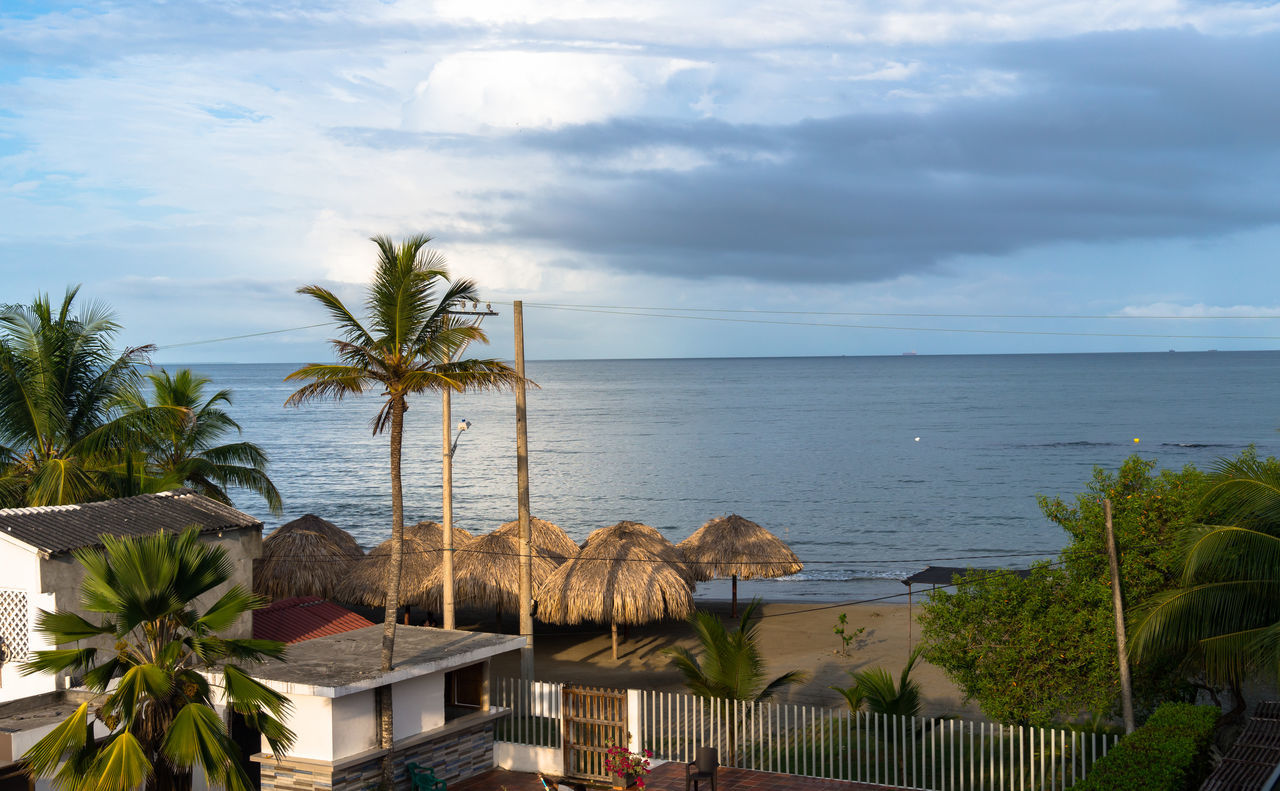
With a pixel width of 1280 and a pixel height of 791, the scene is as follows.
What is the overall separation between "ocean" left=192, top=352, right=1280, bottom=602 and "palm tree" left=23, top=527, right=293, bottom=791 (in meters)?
22.0

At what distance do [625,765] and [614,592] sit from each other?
7802mm

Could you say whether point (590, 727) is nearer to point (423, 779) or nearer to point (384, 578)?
point (423, 779)

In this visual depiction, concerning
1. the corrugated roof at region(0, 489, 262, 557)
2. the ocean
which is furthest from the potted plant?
the ocean

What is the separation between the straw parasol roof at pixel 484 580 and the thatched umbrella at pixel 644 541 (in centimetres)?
157

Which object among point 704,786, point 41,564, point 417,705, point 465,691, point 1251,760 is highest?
point 41,564

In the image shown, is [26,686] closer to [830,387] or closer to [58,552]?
[58,552]

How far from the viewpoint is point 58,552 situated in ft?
36.4

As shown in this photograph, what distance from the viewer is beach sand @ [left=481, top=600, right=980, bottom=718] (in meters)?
18.6

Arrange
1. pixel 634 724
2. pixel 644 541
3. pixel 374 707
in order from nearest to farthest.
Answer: pixel 374 707 → pixel 634 724 → pixel 644 541

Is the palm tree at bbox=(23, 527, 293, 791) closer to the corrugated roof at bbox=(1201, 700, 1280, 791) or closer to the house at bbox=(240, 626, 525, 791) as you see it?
the house at bbox=(240, 626, 525, 791)

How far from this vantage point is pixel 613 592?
20047 mm

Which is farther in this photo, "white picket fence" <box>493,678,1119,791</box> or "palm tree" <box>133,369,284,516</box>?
"palm tree" <box>133,369,284,516</box>

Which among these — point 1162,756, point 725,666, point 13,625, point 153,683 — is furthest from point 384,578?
point 1162,756

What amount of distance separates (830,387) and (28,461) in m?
141
